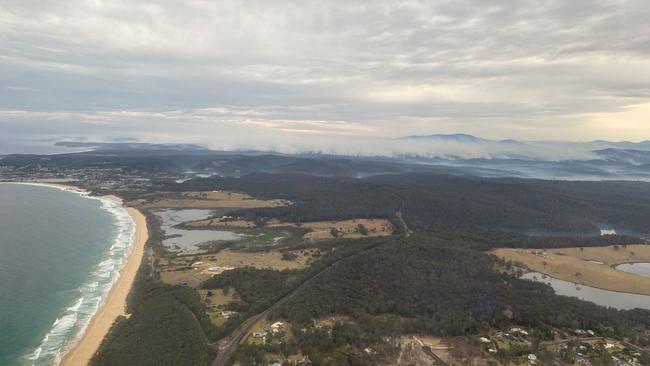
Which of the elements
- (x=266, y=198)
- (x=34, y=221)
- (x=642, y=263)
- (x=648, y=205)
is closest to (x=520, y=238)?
(x=642, y=263)

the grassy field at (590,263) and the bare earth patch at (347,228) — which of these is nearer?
the grassy field at (590,263)

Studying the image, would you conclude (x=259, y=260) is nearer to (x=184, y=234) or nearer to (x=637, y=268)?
(x=184, y=234)

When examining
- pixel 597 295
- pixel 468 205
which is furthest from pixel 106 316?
pixel 468 205

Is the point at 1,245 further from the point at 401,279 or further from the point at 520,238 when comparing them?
the point at 520,238

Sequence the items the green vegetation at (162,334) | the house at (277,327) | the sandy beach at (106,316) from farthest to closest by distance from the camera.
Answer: the house at (277,327), the sandy beach at (106,316), the green vegetation at (162,334)

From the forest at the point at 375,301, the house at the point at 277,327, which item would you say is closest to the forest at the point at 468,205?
the forest at the point at 375,301

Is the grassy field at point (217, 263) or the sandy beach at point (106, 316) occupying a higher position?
the grassy field at point (217, 263)

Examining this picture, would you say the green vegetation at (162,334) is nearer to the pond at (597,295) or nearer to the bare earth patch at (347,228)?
the bare earth patch at (347,228)
